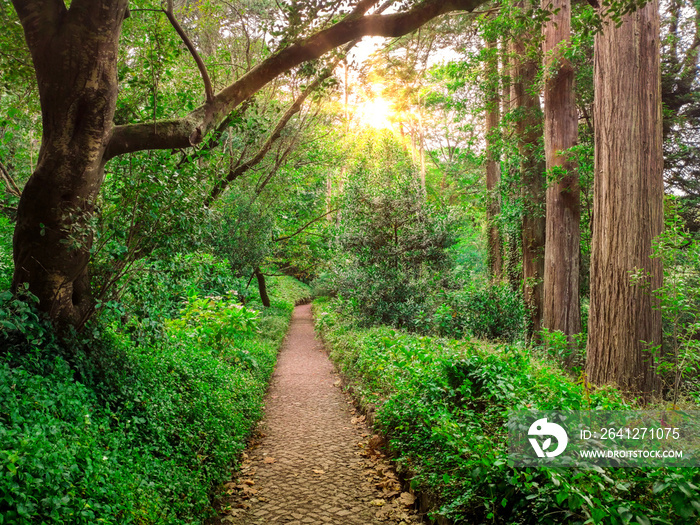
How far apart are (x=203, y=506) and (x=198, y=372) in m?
2.36

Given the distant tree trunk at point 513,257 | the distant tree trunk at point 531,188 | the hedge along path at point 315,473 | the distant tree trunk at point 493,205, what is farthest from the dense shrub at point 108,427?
the distant tree trunk at point 493,205

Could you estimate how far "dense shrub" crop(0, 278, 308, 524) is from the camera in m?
2.50

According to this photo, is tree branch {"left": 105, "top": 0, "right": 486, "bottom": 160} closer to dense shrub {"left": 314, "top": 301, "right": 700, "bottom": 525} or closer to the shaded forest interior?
the shaded forest interior

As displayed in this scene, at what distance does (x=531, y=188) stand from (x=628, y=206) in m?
5.41

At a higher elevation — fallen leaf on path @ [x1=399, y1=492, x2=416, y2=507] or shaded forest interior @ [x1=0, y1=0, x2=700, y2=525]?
shaded forest interior @ [x1=0, y1=0, x2=700, y2=525]

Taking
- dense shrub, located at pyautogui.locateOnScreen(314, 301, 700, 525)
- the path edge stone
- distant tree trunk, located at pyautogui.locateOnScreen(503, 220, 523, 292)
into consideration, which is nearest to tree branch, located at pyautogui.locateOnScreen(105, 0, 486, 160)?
dense shrub, located at pyautogui.locateOnScreen(314, 301, 700, 525)

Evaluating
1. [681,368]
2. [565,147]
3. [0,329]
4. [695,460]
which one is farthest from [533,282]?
[0,329]

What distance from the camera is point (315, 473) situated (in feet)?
16.9

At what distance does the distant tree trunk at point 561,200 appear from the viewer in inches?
369

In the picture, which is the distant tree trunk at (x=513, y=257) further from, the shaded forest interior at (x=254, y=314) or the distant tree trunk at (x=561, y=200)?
the distant tree trunk at (x=561, y=200)

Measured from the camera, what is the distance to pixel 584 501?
2.36m

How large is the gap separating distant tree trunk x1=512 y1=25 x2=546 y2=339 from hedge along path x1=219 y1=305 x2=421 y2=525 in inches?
240

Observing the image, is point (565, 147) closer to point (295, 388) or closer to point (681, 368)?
point (681, 368)

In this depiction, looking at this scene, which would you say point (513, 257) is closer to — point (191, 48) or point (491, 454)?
point (491, 454)
